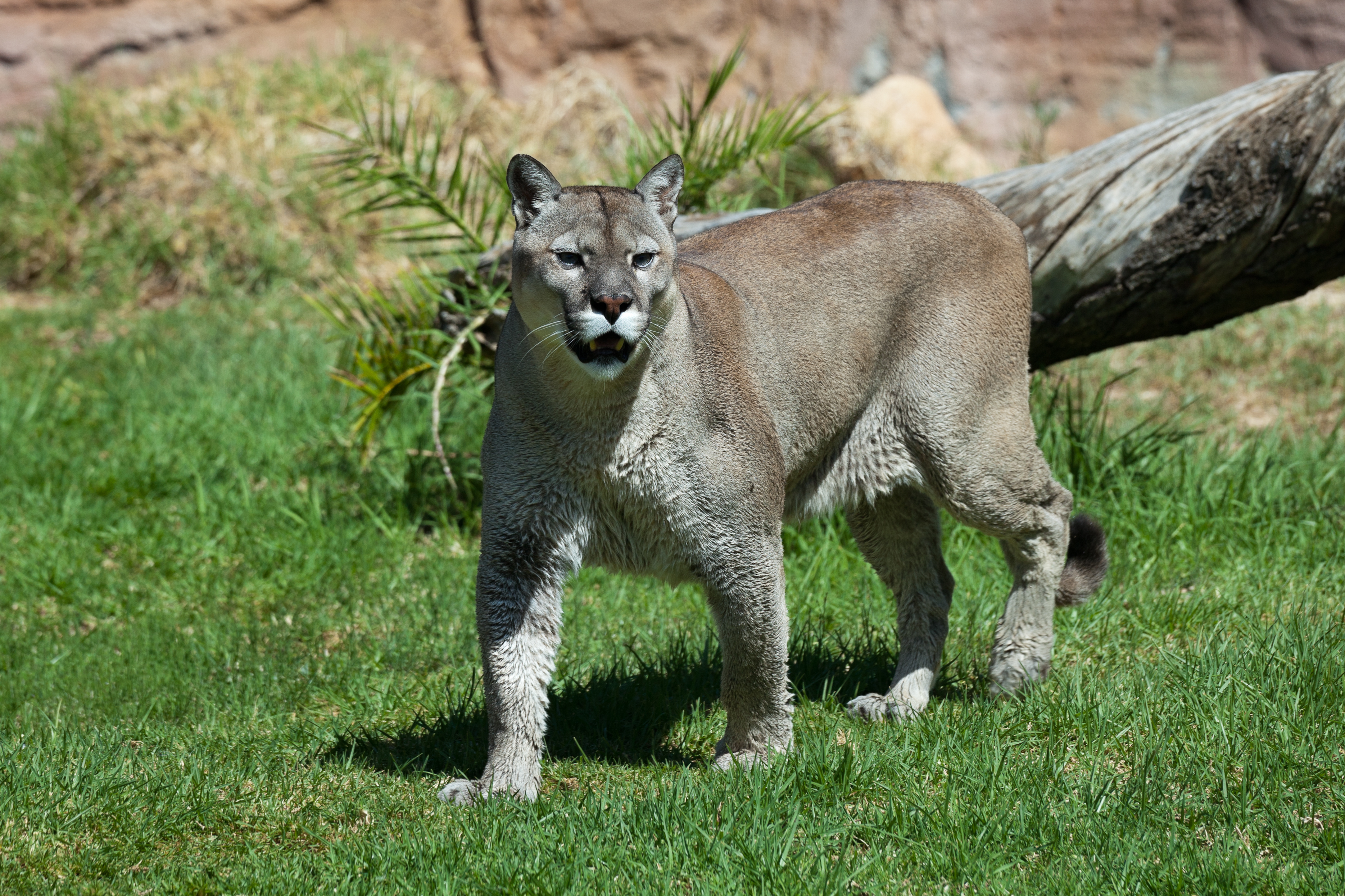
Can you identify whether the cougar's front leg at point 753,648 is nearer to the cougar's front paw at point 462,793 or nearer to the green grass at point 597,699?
the green grass at point 597,699

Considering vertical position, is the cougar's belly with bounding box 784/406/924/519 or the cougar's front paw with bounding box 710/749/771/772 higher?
the cougar's belly with bounding box 784/406/924/519

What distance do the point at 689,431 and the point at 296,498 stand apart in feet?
11.7

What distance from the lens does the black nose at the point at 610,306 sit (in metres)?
3.54

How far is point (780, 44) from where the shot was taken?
553 inches

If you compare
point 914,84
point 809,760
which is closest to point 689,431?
point 809,760

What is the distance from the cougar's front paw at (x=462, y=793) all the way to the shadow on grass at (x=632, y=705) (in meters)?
0.23

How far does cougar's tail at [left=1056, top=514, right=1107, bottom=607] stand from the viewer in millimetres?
4953

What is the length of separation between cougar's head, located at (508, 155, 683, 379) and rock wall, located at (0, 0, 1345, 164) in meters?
9.82

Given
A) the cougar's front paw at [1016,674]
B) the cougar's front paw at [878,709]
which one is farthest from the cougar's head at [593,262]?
the cougar's front paw at [1016,674]

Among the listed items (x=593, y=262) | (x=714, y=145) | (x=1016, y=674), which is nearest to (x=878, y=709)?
(x=1016, y=674)

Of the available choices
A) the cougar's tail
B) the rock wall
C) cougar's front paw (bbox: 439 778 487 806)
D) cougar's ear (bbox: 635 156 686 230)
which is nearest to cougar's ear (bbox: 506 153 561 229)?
cougar's ear (bbox: 635 156 686 230)

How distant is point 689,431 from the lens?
3836 millimetres

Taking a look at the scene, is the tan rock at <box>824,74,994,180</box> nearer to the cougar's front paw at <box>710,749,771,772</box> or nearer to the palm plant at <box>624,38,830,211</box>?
the palm plant at <box>624,38,830,211</box>

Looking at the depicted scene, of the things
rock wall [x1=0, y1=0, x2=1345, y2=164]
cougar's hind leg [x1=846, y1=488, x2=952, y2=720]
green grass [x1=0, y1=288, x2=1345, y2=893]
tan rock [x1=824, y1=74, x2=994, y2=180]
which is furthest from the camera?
rock wall [x1=0, y1=0, x2=1345, y2=164]
